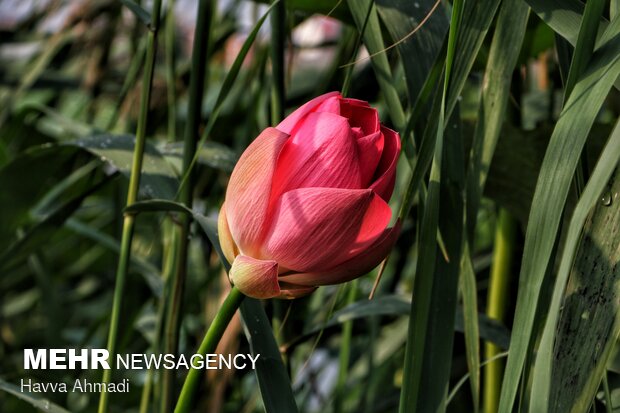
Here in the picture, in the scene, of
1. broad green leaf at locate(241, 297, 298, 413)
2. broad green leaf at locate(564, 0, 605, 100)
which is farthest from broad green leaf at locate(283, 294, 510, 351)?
broad green leaf at locate(564, 0, 605, 100)

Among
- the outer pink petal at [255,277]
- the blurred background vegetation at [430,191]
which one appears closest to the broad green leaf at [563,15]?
the blurred background vegetation at [430,191]

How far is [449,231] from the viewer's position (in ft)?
1.01

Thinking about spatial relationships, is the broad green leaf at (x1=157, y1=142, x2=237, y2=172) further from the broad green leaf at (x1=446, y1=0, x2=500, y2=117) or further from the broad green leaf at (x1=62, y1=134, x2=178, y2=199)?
the broad green leaf at (x1=446, y1=0, x2=500, y2=117)

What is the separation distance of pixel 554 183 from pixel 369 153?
0.17 ft

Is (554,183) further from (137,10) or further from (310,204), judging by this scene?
(137,10)

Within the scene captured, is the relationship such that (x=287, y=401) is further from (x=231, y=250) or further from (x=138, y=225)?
(x=138, y=225)

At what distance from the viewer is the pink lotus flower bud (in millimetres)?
239

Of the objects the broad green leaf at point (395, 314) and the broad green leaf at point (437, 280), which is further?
the broad green leaf at point (395, 314)

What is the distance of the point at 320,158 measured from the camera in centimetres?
24

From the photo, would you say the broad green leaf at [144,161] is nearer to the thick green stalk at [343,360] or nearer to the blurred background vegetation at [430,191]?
the blurred background vegetation at [430,191]

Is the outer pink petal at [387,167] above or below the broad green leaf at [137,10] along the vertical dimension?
below

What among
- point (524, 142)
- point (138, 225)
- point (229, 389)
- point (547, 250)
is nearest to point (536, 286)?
point (547, 250)

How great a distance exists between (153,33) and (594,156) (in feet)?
0.81

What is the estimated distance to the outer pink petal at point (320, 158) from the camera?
0.80 feet
